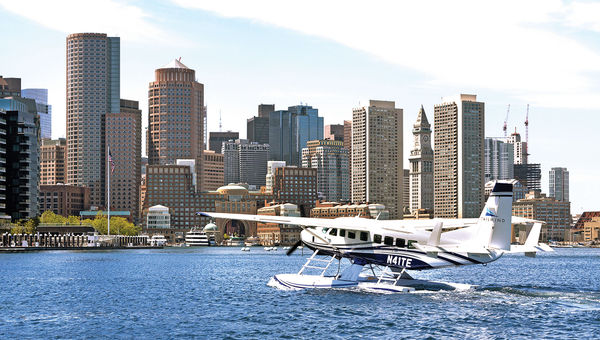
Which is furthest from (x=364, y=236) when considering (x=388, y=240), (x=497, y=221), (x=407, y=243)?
(x=497, y=221)

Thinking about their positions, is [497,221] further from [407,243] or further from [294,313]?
[294,313]

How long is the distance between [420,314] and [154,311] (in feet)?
58.3

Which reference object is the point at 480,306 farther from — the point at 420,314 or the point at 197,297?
the point at 197,297

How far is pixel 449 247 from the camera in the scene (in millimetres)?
61781

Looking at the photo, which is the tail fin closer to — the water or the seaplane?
the seaplane

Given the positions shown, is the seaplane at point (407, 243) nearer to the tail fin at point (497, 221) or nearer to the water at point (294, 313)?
the tail fin at point (497, 221)

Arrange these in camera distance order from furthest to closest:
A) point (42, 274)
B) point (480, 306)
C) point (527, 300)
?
point (42, 274)
point (527, 300)
point (480, 306)

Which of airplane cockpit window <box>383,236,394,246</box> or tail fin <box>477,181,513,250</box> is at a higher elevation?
tail fin <box>477,181,513,250</box>

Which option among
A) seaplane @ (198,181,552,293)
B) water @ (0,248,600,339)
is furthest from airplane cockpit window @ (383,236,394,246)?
water @ (0,248,600,339)

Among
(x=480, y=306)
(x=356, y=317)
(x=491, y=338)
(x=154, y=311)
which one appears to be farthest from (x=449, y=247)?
(x=154, y=311)

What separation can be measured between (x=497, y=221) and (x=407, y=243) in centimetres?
658

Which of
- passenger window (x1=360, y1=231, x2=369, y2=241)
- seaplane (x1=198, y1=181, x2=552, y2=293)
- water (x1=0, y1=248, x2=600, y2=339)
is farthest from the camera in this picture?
passenger window (x1=360, y1=231, x2=369, y2=241)

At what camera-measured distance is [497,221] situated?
61.3 meters

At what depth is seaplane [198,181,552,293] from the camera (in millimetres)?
61000
